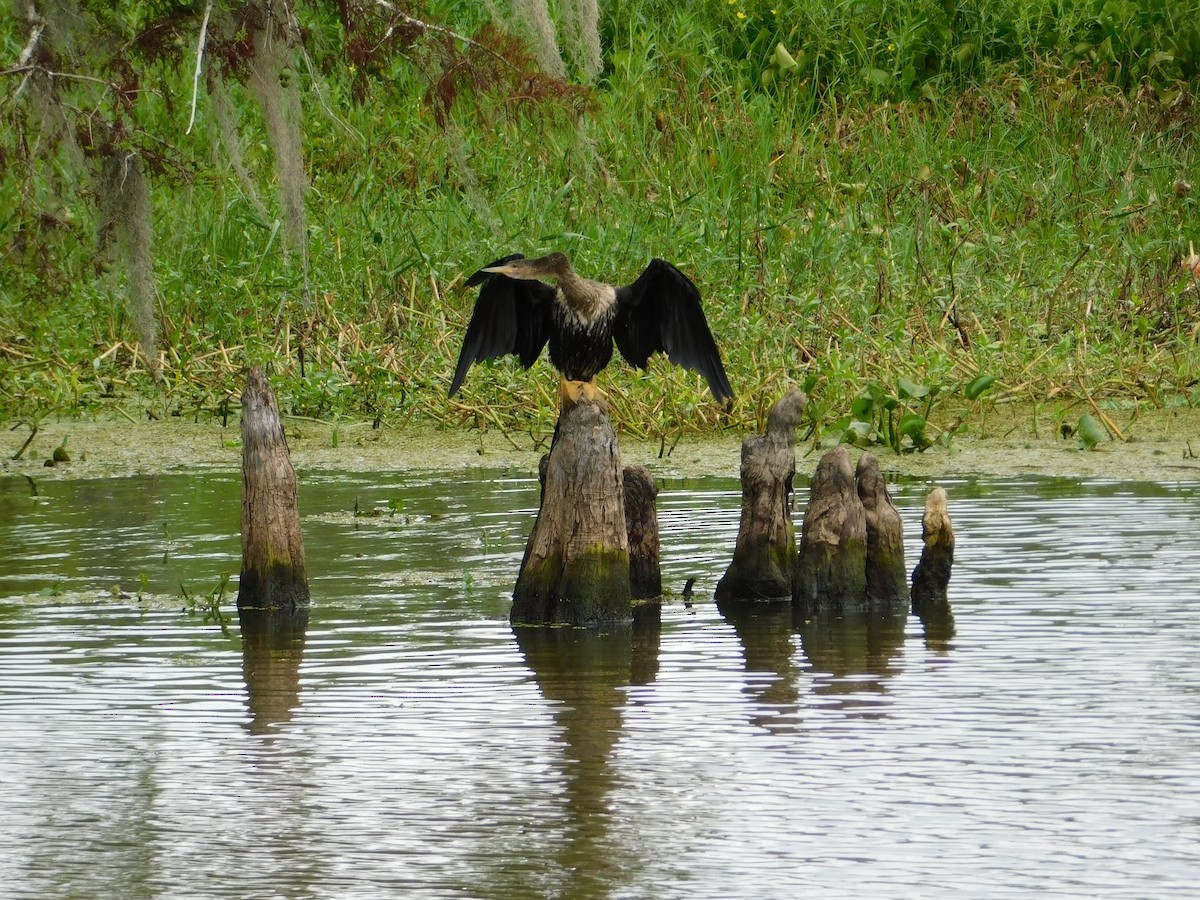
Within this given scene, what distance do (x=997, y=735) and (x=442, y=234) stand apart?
814cm

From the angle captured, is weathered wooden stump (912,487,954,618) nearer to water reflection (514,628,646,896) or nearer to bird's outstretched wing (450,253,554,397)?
water reflection (514,628,646,896)

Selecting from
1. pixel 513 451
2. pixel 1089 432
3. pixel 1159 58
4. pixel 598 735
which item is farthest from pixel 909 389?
pixel 1159 58

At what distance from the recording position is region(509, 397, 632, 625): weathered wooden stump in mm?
6312

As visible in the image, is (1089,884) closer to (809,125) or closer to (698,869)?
(698,869)

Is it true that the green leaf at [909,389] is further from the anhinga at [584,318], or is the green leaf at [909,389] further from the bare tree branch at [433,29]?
the bare tree branch at [433,29]

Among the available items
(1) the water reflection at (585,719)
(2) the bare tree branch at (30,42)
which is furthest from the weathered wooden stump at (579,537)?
(2) the bare tree branch at (30,42)

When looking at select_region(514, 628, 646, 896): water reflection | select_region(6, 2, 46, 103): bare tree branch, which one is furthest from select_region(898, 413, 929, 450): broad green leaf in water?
select_region(6, 2, 46, 103): bare tree branch

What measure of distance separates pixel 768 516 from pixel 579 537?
26.4 inches

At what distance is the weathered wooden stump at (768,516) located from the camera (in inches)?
261

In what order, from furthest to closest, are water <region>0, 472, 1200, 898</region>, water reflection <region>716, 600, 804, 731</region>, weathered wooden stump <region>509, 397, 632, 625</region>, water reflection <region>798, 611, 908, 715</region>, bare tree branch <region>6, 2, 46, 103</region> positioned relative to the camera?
bare tree branch <region>6, 2, 46, 103</region> < weathered wooden stump <region>509, 397, 632, 625</region> < water reflection <region>798, 611, 908, 715</region> < water reflection <region>716, 600, 804, 731</region> < water <region>0, 472, 1200, 898</region>

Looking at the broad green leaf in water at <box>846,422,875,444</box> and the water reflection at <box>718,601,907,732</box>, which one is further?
the broad green leaf in water at <box>846,422,875,444</box>

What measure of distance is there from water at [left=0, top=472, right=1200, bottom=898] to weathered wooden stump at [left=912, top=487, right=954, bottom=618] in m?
0.11

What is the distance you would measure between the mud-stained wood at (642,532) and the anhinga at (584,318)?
17.5 inches

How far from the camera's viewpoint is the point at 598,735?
17.3ft
